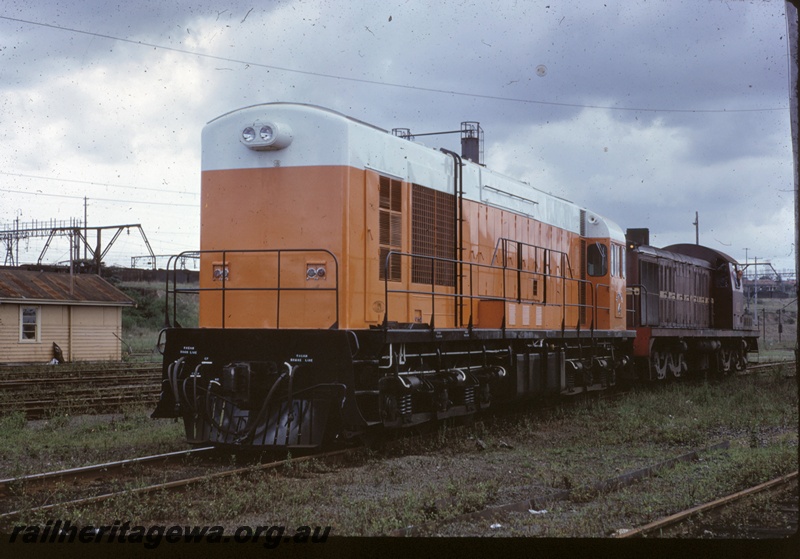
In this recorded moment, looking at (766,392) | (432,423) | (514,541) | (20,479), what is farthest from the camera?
(766,392)

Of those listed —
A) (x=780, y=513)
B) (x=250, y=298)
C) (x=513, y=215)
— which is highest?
(x=513, y=215)

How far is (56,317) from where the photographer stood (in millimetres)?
28656

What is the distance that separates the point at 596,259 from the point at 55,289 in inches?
844

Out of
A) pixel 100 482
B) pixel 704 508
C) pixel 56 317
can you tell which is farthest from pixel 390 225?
pixel 56 317

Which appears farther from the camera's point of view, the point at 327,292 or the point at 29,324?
the point at 29,324

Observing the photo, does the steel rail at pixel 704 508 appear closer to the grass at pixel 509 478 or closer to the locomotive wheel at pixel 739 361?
the grass at pixel 509 478

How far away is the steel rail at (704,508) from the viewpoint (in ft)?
18.8

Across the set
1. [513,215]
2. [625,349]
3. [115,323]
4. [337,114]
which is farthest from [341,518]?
[115,323]

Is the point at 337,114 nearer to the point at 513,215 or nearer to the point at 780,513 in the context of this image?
the point at 513,215

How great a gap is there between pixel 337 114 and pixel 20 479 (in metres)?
4.83

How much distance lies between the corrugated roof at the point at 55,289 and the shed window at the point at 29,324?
574 millimetres

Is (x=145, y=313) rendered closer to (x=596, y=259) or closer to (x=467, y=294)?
(x=596, y=259)

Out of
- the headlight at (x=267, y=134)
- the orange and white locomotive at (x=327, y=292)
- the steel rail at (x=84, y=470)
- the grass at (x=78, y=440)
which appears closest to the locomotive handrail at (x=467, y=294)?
the orange and white locomotive at (x=327, y=292)

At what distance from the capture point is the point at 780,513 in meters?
6.55
